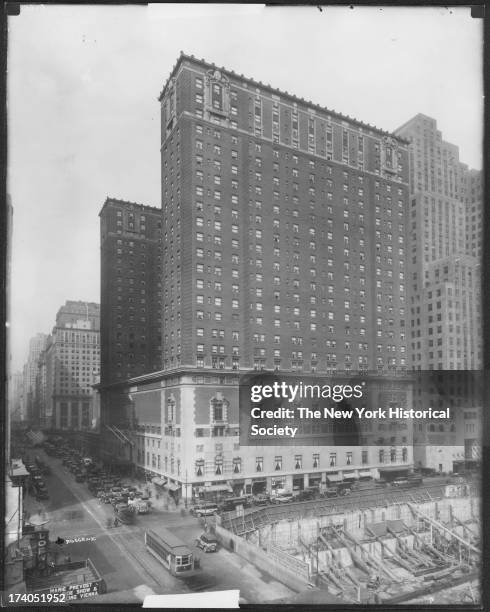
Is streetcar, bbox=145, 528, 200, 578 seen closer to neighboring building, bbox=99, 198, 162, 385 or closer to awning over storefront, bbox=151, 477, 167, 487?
awning over storefront, bbox=151, 477, 167, 487

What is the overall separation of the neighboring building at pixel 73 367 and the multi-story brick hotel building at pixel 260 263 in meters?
0.49

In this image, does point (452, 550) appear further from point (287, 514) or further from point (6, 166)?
point (6, 166)

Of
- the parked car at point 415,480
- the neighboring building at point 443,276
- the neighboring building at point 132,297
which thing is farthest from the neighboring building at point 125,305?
the parked car at point 415,480

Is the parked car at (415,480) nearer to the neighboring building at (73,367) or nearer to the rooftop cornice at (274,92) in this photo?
the neighboring building at (73,367)

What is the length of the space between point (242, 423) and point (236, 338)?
81.0 inches

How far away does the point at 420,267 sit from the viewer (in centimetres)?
1030

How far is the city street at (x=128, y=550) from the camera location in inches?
333

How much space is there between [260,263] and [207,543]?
6191mm

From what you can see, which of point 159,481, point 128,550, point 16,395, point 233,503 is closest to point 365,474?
point 233,503

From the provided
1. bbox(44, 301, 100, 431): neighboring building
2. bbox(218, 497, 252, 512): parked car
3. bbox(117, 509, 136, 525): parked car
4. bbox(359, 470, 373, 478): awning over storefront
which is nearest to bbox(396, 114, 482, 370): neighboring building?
bbox(359, 470, 373, 478): awning over storefront

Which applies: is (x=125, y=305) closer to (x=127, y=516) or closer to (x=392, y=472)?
(x=127, y=516)

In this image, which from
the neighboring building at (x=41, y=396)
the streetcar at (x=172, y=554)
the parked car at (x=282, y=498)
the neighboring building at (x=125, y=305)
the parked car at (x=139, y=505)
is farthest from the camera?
the parked car at (x=282, y=498)

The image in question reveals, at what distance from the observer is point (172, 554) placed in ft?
27.9

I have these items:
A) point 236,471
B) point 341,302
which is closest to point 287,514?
point 236,471
